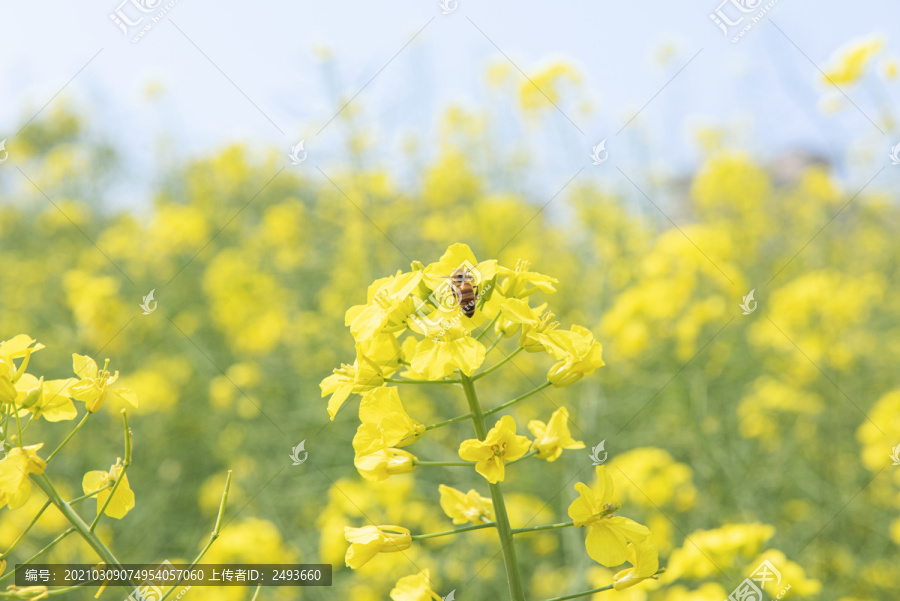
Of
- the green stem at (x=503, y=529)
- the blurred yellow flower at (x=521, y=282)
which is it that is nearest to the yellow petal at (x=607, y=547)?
the green stem at (x=503, y=529)

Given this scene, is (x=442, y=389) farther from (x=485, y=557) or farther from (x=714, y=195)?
(x=714, y=195)

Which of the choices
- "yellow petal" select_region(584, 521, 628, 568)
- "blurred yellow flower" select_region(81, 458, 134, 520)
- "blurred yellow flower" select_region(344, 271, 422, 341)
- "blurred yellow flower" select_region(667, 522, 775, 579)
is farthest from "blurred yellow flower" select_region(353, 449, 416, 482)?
"blurred yellow flower" select_region(667, 522, 775, 579)

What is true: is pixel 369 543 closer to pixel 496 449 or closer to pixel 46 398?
pixel 496 449

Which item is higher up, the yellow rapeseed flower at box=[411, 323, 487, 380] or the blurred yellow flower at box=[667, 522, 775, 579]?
the yellow rapeseed flower at box=[411, 323, 487, 380]

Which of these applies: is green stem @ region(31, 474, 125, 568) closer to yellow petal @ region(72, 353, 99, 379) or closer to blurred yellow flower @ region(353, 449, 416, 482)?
yellow petal @ region(72, 353, 99, 379)

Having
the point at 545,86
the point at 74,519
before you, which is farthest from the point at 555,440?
the point at 545,86
